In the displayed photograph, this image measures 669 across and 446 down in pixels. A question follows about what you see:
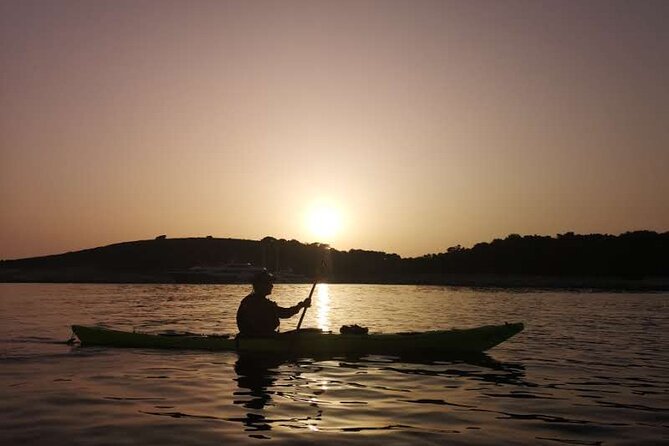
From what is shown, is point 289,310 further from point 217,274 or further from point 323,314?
point 217,274

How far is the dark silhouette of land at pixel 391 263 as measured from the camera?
109500 mm

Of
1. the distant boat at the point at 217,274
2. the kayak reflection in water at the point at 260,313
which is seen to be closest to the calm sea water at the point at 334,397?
the kayak reflection in water at the point at 260,313

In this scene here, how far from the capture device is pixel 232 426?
30.5ft

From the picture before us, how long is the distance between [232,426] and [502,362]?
9220 mm

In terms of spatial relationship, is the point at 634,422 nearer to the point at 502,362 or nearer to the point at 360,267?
the point at 502,362

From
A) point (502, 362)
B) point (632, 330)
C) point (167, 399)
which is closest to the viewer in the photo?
point (167, 399)

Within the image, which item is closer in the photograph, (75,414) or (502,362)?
(75,414)

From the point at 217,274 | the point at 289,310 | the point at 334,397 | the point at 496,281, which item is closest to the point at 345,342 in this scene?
the point at 289,310

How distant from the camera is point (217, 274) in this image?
490 ft

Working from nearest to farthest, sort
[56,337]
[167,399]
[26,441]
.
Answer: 1. [26,441]
2. [167,399]
3. [56,337]

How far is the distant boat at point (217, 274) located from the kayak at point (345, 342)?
13159 cm

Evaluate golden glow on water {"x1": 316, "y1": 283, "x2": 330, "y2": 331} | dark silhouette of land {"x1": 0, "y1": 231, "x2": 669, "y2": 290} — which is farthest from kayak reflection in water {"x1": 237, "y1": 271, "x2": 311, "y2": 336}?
dark silhouette of land {"x1": 0, "y1": 231, "x2": 669, "y2": 290}

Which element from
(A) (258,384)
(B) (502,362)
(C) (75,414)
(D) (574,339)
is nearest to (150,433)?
(C) (75,414)

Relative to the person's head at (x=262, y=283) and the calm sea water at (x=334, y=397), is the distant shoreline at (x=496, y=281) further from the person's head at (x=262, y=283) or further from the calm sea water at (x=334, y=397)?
the person's head at (x=262, y=283)
